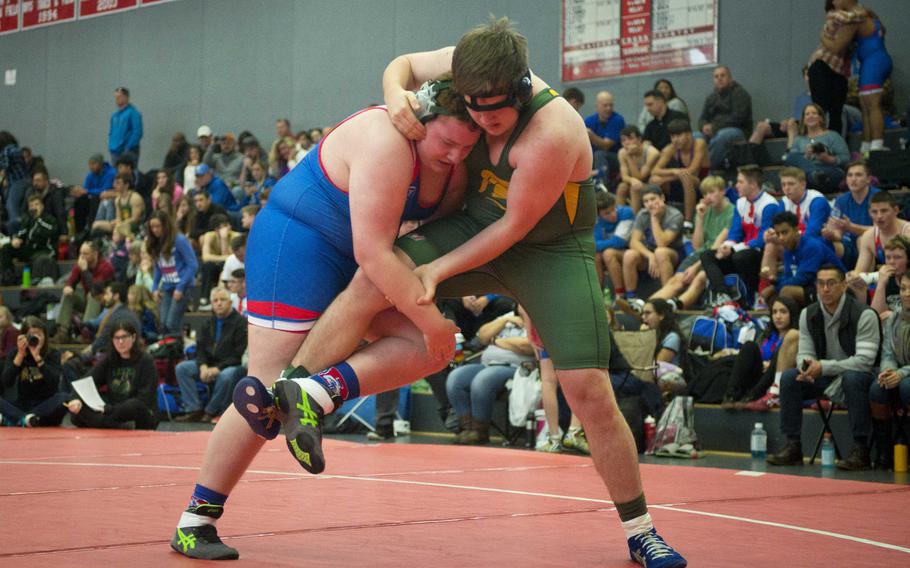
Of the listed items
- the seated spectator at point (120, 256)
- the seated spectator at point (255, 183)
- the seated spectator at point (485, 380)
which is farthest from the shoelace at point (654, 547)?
the seated spectator at point (255, 183)

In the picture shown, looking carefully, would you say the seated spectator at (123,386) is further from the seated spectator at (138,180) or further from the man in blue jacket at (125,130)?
the man in blue jacket at (125,130)

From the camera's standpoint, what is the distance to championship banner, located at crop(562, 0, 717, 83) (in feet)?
39.8

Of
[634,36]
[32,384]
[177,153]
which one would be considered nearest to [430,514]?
[32,384]

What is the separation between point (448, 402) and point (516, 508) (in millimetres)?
4568

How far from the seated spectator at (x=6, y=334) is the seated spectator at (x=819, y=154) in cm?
711

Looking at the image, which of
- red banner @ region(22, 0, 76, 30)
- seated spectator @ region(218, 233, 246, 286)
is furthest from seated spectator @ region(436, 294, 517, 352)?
red banner @ region(22, 0, 76, 30)

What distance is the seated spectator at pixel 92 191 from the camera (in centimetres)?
1565

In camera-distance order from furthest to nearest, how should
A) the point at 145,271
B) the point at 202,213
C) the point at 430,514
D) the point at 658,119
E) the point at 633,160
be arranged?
the point at 202,213 → the point at 145,271 → the point at 658,119 → the point at 633,160 → the point at 430,514

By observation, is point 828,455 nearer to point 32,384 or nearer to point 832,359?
point 832,359

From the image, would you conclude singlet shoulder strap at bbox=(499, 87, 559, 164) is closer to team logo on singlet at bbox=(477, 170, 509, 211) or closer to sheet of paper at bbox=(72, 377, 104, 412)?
team logo on singlet at bbox=(477, 170, 509, 211)

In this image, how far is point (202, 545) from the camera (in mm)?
3000

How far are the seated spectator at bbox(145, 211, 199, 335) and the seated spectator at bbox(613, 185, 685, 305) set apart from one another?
459cm

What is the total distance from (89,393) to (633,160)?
17.4 feet

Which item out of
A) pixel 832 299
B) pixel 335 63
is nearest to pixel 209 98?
pixel 335 63
